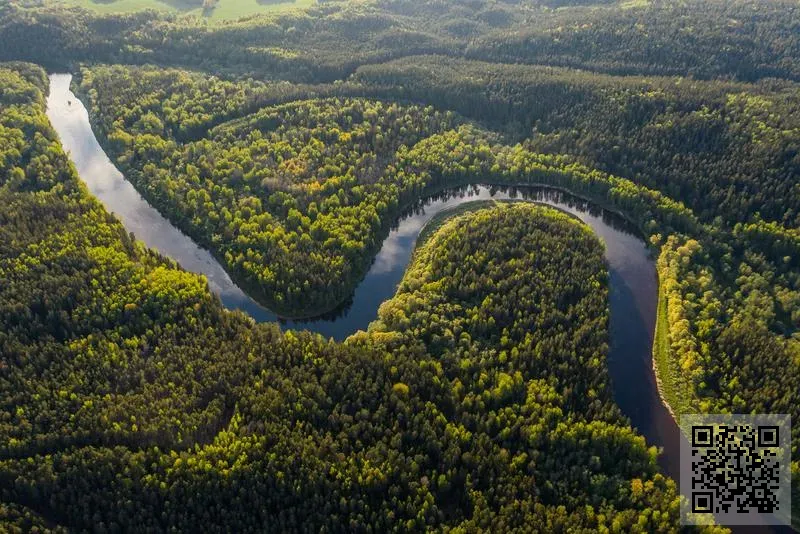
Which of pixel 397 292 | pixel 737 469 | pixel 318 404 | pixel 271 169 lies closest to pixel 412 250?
pixel 397 292

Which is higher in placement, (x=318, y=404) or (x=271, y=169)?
(x=271, y=169)

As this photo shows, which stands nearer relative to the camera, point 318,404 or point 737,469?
point 737,469

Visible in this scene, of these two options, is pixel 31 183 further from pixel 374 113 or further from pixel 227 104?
pixel 374 113

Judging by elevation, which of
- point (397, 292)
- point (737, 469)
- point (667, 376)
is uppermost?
point (397, 292)

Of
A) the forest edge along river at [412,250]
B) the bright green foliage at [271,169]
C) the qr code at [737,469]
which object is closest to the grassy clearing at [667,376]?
the forest edge along river at [412,250]

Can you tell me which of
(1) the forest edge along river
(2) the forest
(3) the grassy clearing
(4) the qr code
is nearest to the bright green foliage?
(2) the forest

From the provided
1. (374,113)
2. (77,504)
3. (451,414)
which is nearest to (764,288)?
(451,414)

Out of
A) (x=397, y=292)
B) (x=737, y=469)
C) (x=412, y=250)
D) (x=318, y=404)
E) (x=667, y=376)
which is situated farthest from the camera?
(x=412, y=250)

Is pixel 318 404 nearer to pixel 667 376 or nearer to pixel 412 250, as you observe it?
pixel 412 250
